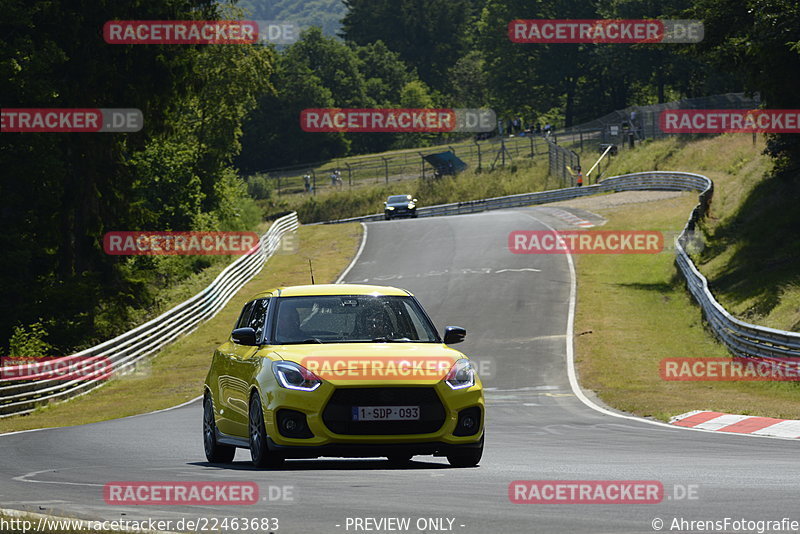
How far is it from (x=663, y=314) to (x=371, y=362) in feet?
92.5

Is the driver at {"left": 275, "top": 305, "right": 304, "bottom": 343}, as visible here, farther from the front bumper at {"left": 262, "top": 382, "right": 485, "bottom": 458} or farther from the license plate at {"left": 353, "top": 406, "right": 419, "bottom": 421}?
the license plate at {"left": 353, "top": 406, "right": 419, "bottom": 421}

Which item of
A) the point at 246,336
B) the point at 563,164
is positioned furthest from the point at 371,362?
the point at 563,164

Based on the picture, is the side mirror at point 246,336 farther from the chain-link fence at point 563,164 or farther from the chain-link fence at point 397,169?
the chain-link fence at point 397,169

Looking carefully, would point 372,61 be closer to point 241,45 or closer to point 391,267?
point 241,45

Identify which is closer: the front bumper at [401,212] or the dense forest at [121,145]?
the dense forest at [121,145]

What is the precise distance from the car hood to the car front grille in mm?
84

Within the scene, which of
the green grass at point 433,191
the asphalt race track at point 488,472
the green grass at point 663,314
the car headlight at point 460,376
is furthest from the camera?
the green grass at point 433,191

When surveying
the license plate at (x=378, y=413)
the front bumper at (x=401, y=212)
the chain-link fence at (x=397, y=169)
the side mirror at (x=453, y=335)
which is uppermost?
the chain-link fence at (x=397, y=169)

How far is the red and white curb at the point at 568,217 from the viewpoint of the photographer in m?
58.2

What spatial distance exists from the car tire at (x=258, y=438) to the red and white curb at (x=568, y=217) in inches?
1871

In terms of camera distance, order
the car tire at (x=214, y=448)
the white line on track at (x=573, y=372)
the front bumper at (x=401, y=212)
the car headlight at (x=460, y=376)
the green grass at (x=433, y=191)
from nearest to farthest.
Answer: the car headlight at (x=460, y=376), the car tire at (x=214, y=448), the white line on track at (x=573, y=372), the front bumper at (x=401, y=212), the green grass at (x=433, y=191)

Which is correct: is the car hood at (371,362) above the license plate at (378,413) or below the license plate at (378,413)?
above

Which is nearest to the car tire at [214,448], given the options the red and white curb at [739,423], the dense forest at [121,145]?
the red and white curb at [739,423]

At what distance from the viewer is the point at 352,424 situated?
10.4 m
